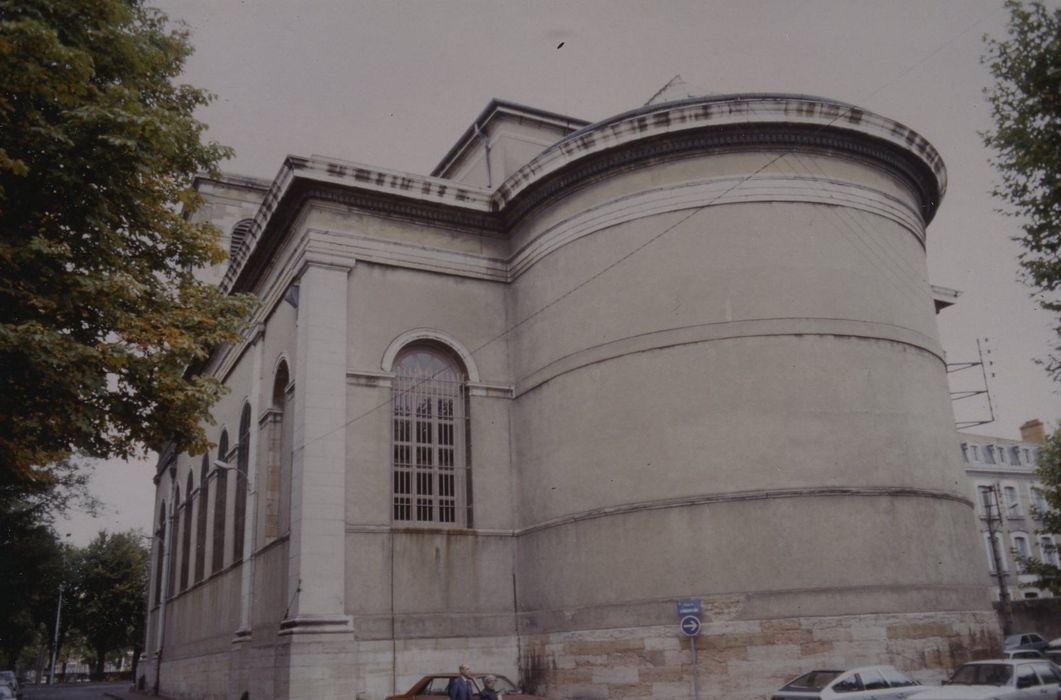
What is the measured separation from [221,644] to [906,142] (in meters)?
21.2

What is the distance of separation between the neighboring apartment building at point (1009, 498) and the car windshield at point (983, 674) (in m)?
38.8

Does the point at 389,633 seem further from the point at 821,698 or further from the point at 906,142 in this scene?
the point at 906,142

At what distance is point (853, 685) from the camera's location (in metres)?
14.1

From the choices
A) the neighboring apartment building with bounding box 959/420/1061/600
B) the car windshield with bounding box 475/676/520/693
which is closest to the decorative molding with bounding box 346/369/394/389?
the car windshield with bounding box 475/676/520/693

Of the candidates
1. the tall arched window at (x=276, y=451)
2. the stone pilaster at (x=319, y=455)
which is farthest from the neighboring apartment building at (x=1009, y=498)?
the stone pilaster at (x=319, y=455)

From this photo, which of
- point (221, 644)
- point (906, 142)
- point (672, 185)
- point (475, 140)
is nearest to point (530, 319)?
point (672, 185)

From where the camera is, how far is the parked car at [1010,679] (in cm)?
1352

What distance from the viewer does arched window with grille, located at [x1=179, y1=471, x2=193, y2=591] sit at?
31172mm

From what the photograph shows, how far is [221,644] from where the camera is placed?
79.5ft

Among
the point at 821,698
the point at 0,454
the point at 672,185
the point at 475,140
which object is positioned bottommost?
the point at 821,698

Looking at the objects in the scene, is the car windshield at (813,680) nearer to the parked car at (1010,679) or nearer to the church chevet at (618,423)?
the church chevet at (618,423)

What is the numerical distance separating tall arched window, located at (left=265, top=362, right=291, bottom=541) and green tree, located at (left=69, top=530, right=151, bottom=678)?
49.0 meters

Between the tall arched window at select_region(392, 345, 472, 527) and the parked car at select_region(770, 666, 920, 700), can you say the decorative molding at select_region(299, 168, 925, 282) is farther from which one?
the parked car at select_region(770, 666, 920, 700)

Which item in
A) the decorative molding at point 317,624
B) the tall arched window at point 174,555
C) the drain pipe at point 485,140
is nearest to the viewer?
the decorative molding at point 317,624
